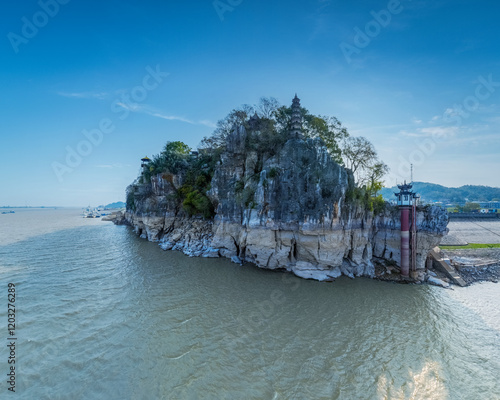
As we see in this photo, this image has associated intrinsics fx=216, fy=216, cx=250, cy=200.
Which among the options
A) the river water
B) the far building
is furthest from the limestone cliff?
the far building

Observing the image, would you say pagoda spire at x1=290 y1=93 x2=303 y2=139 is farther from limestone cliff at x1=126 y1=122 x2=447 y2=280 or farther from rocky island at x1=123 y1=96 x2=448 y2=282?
limestone cliff at x1=126 y1=122 x2=447 y2=280

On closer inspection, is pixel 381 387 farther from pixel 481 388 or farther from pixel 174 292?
pixel 174 292

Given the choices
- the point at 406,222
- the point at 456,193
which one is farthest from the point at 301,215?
the point at 456,193

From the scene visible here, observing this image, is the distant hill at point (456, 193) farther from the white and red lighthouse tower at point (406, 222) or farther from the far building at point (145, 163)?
the far building at point (145, 163)

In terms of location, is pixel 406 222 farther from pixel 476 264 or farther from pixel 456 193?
pixel 456 193

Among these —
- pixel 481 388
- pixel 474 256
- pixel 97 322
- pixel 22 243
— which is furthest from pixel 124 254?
pixel 474 256
